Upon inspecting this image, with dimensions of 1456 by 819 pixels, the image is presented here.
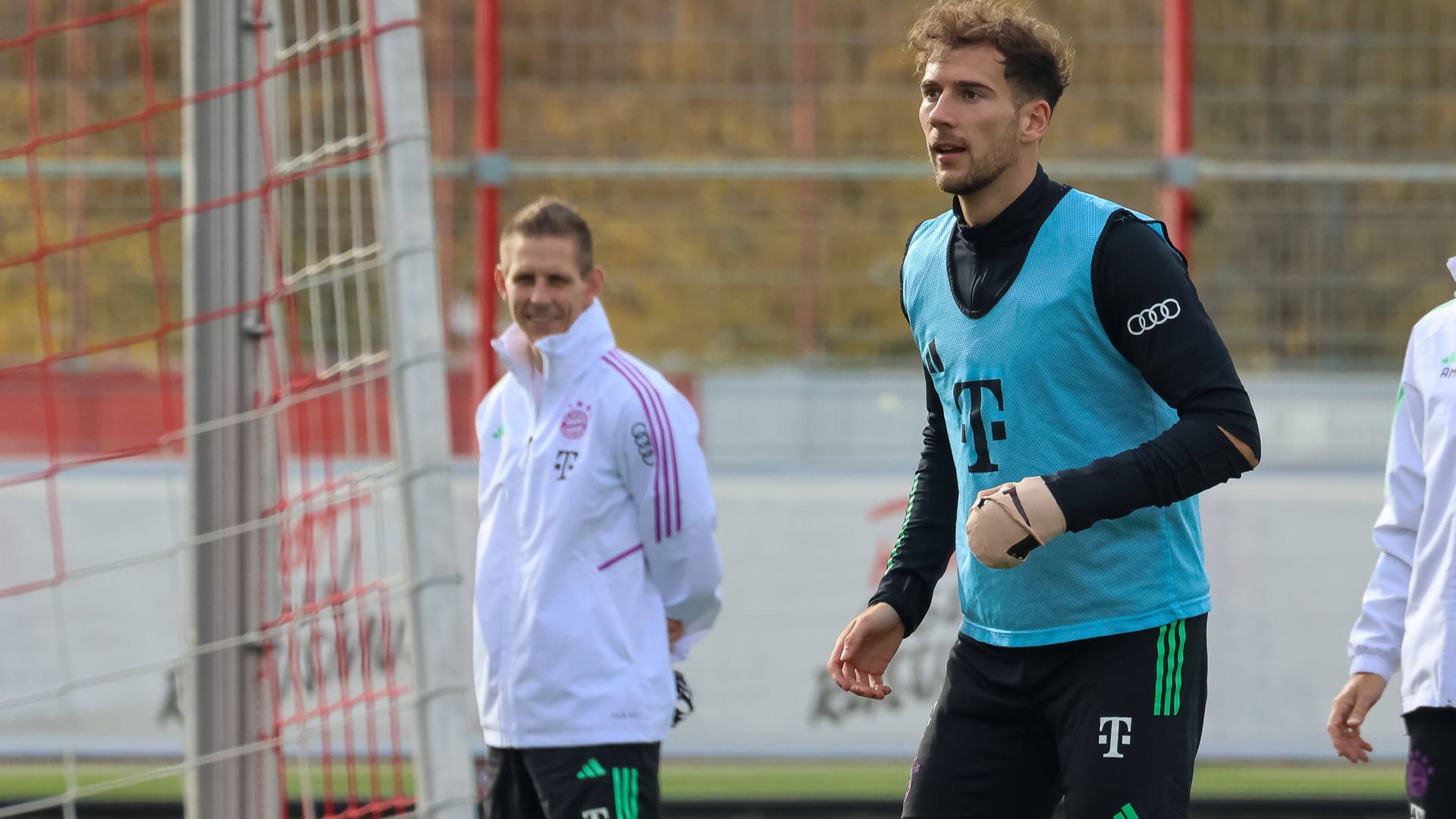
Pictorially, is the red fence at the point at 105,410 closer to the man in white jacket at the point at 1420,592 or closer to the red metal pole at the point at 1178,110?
the red metal pole at the point at 1178,110

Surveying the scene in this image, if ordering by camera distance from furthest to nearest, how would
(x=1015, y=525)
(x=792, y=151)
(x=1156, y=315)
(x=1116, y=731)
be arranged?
(x=792, y=151) < (x=1116, y=731) < (x=1156, y=315) < (x=1015, y=525)

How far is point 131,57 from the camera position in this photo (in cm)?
729

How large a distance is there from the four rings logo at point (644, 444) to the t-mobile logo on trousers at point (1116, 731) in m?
1.45

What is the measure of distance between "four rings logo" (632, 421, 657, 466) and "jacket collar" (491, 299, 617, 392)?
0.21 meters

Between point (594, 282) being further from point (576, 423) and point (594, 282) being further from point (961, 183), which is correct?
point (961, 183)

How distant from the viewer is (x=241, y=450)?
12.0 feet

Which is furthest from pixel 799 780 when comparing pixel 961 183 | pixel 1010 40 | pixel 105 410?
pixel 1010 40

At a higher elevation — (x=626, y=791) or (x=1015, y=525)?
(x=1015, y=525)

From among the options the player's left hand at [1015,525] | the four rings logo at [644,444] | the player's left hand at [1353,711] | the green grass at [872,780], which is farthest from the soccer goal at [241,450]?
the player's left hand at [1353,711]

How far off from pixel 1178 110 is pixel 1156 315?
175 inches

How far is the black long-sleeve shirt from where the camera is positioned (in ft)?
9.08

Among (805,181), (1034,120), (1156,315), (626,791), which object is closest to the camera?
(1156,315)

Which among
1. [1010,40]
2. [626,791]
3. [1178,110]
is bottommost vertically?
[626,791]

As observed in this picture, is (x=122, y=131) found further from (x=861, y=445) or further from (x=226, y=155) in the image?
(x=226, y=155)
